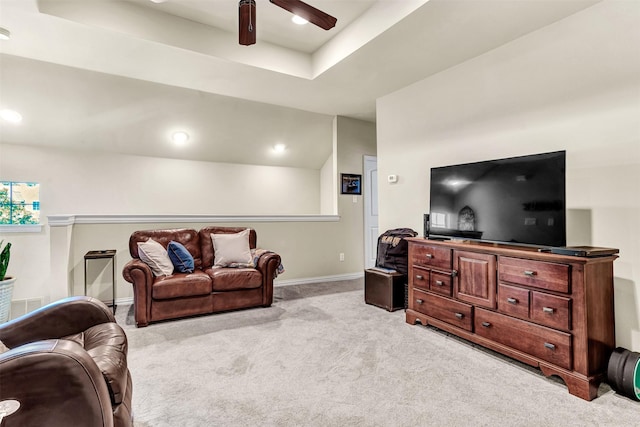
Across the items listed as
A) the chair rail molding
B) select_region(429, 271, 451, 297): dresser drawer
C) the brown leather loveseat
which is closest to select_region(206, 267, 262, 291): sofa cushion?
the brown leather loveseat

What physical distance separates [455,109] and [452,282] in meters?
1.91

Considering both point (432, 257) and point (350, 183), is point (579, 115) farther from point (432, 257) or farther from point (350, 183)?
point (350, 183)

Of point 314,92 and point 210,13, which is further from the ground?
point 210,13

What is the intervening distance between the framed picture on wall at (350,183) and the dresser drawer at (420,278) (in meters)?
2.45

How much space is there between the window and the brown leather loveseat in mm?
2161

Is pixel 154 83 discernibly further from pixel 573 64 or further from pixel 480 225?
pixel 573 64

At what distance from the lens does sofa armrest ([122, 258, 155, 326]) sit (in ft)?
10.4

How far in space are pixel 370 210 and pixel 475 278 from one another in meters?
3.24

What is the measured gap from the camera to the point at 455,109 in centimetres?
358

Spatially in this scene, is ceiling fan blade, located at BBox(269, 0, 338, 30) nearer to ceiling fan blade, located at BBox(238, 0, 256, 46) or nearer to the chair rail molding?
ceiling fan blade, located at BBox(238, 0, 256, 46)

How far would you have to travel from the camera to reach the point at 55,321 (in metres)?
1.70

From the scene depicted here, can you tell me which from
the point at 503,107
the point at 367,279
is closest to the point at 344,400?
the point at 367,279

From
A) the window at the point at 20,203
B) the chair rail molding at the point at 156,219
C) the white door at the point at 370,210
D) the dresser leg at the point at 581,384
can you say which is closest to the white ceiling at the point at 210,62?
the window at the point at 20,203

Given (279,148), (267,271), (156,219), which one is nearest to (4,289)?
(156,219)
